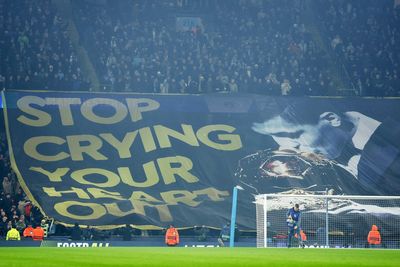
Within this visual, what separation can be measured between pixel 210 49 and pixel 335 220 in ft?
37.5

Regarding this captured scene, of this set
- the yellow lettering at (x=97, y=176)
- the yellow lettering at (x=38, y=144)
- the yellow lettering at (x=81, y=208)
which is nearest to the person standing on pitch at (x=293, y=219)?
the yellow lettering at (x=81, y=208)

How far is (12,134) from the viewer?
3362cm

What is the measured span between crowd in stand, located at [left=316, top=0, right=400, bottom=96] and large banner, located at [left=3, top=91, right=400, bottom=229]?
7.53ft

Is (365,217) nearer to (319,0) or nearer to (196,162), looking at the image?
(196,162)

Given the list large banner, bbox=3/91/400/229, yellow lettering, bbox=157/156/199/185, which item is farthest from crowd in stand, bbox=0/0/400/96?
yellow lettering, bbox=157/156/199/185

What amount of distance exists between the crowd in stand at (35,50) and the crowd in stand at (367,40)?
→ 11.7m

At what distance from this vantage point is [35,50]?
37.1 metres

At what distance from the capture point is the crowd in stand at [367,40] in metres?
37.9

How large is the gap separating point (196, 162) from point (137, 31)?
28.1 ft

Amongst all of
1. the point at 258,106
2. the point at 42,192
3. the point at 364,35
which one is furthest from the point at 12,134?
the point at 364,35

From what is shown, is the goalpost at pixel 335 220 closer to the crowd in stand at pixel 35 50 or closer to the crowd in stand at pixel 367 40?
the crowd in stand at pixel 367 40

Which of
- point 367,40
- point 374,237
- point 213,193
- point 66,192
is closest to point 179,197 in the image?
point 213,193

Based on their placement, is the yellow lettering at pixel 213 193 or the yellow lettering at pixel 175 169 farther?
the yellow lettering at pixel 175 169

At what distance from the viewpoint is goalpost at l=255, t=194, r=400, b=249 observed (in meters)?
31.2
